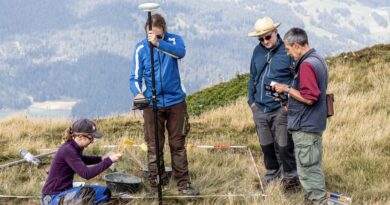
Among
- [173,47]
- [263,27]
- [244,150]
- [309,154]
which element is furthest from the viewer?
[244,150]

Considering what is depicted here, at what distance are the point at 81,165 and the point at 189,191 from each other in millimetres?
1703

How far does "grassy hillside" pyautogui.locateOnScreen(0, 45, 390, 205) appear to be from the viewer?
7441 mm

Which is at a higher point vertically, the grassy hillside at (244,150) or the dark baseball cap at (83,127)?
the dark baseball cap at (83,127)

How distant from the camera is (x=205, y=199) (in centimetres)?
709

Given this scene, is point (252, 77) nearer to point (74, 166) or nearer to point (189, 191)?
point (189, 191)

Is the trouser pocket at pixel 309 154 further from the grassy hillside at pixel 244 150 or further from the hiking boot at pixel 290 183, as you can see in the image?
the hiking boot at pixel 290 183

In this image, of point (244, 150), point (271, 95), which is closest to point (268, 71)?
point (271, 95)

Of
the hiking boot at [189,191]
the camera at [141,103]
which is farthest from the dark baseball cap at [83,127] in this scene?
the hiking boot at [189,191]

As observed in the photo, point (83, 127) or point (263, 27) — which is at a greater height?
point (263, 27)

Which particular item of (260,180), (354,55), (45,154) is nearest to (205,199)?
(260,180)

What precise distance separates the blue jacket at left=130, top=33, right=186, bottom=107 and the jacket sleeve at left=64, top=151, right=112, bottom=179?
4.07 feet

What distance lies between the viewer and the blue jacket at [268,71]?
7.03 meters

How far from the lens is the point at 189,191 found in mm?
7293

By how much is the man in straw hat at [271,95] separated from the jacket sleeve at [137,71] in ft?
4.52
